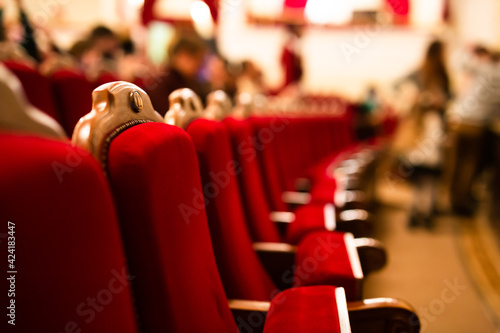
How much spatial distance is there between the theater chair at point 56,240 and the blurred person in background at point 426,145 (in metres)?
1.33

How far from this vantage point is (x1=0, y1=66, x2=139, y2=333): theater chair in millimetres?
165

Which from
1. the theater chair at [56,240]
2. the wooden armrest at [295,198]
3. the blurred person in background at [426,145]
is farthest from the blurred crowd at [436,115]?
the theater chair at [56,240]

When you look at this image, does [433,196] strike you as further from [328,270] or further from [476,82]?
[328,270]

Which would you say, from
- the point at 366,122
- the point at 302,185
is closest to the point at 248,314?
the point at 302,185

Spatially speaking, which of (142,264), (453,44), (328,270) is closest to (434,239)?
(328,270)

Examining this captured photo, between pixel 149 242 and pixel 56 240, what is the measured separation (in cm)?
8

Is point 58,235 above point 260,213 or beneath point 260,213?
above

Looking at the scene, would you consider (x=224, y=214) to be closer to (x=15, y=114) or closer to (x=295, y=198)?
(x=15, y=114)

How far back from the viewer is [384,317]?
0.39 m

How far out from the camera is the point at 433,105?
150 centimetres

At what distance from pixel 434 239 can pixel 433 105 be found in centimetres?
45

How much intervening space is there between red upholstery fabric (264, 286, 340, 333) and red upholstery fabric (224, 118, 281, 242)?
18 cm

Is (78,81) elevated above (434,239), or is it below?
above

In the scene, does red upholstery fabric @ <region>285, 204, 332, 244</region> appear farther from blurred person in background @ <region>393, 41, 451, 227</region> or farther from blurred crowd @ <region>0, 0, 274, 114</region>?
blurred person in background @ <region>393, 41, 451, 227</region>
